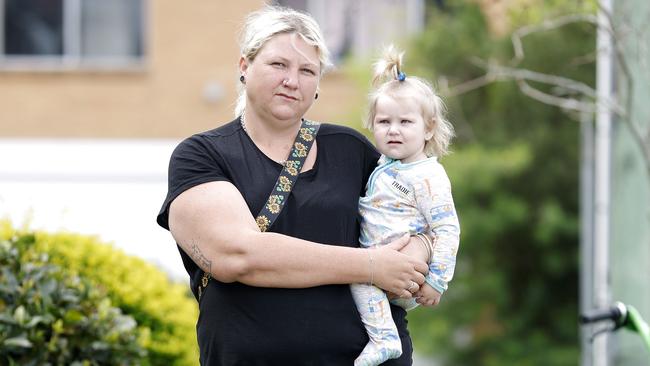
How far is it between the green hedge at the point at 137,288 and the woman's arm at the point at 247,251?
2.04 m

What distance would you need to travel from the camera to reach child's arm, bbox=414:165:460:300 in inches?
144

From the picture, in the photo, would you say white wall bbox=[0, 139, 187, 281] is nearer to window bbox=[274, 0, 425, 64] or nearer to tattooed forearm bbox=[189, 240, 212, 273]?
window bbox=[274, 0, 425, 64]

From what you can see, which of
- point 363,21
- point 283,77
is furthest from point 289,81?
point 363,21

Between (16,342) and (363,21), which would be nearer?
(16,342)

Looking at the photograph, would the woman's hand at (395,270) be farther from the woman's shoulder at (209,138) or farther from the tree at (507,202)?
the tree at (507,202)

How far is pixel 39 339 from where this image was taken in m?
5.01

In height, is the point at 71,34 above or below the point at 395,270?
above

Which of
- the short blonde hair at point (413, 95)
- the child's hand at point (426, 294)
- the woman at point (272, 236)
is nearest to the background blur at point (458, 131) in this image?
the short blonde hair at point (413, 95)

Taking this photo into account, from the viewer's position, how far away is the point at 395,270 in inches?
141

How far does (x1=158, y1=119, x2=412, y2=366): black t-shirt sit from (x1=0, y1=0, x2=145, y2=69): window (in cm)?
1227

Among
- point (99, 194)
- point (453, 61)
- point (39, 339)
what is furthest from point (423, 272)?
point (99, 194)

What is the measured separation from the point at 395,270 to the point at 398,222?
7.4 inches

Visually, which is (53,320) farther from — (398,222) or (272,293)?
(398,222)

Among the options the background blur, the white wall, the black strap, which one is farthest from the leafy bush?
the white wall
